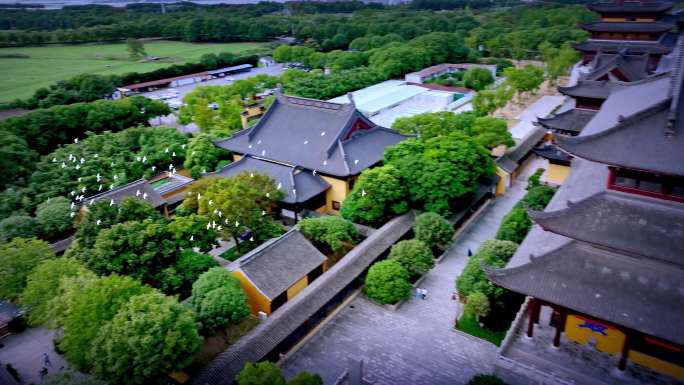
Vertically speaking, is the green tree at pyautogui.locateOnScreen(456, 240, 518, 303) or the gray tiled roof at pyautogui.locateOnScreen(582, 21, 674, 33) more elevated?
the gray tiled roof at pyautogui.locateOnScreen(582, 21, 674, 33)

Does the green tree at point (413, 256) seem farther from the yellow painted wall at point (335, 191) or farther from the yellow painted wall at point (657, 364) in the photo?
the yellow painted wall at point (657, 364)

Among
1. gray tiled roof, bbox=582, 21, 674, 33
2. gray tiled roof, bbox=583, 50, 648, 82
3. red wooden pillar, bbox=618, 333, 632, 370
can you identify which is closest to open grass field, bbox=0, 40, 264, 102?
gray tiled roof, bbox=583, 50, 648, 82

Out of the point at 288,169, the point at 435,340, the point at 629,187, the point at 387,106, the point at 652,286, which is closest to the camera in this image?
the point at 652,286

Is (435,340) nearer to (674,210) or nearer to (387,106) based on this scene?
(674,210)

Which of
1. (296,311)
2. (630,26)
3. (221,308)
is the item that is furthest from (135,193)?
(630,26)

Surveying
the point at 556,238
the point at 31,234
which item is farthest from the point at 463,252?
the point at 31,234

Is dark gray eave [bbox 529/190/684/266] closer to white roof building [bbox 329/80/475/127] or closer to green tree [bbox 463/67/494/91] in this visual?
white roof building [bbox 329/80/475/127]

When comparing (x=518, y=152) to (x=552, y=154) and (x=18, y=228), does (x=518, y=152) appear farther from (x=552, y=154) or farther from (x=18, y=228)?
(x=18, y=228)
